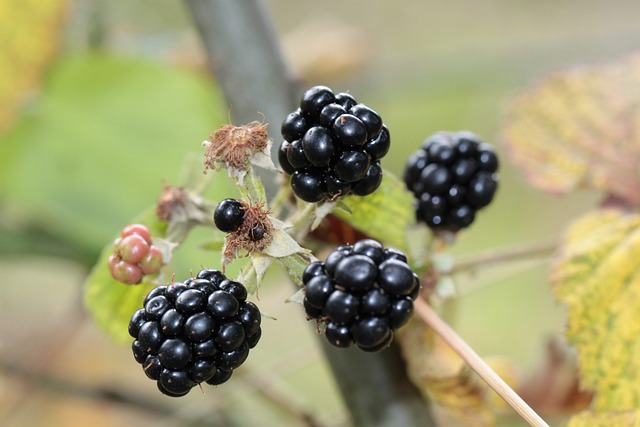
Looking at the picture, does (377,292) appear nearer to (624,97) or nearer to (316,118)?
(316,118)

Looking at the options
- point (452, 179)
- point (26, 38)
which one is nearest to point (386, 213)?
point (452, 179)

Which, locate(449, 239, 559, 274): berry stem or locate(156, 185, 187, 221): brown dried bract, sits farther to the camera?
locate(449, 239, 559, 274): berry stem

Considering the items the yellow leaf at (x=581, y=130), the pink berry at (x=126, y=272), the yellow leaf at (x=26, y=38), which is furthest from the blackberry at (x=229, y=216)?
the yellow leaf at (x=26, y=38)

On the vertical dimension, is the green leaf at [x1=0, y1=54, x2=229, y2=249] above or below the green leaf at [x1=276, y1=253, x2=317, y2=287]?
below

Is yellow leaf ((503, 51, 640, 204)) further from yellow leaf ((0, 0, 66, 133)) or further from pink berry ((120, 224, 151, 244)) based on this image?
yellow leaf ((0, 0, 66, 133))

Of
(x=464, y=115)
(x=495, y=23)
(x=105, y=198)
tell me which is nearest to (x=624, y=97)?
(x=105, y=198)

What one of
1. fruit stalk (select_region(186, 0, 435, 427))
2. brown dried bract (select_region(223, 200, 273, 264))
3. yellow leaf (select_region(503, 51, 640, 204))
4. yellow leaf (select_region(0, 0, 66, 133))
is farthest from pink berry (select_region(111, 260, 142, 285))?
yellow leaf (select_region(0, 0, 66, 133))
